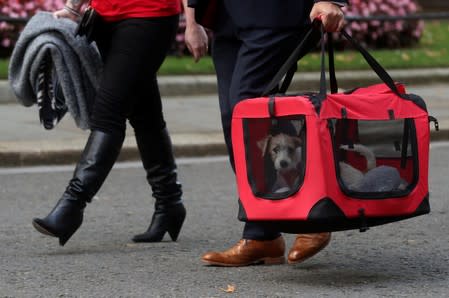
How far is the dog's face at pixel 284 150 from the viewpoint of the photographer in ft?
15.9

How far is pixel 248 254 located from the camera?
5434 millimetres

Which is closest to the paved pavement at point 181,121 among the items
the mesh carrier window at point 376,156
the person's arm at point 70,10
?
the person's arm at point 70,10

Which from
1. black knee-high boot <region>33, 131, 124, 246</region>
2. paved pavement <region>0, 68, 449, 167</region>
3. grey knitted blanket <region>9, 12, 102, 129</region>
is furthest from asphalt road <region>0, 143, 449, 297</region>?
paved pavement <region>0, 68, 449, 167</region>

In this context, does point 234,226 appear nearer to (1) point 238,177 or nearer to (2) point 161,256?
(2) point 161,256

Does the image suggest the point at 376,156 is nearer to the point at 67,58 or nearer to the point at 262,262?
the point at 262,262

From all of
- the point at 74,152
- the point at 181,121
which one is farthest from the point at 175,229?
the point at 181,121

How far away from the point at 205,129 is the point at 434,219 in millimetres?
3772

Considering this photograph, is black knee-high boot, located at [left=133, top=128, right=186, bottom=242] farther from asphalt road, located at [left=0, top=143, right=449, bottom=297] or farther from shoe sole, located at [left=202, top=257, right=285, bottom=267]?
shoe sole, located at [left=202, top=257, right=285, bottom=267]

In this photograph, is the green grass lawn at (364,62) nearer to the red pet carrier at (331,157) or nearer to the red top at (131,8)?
the red top at (131,8)

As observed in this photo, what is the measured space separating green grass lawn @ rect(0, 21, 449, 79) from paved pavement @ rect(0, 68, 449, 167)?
35 centimetres

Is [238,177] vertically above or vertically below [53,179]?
above

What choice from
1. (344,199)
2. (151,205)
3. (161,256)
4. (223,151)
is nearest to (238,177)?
(344,199)

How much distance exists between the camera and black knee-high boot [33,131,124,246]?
564cm

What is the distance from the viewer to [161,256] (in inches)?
228
